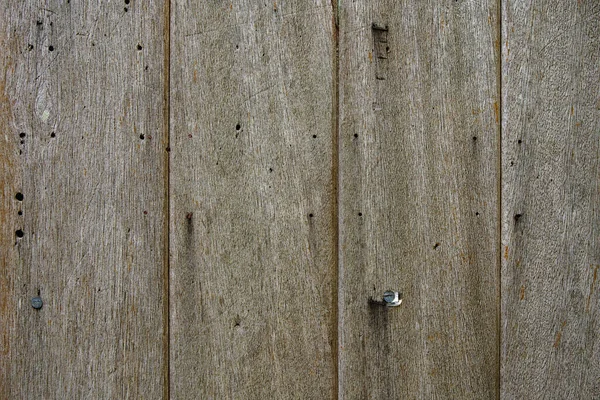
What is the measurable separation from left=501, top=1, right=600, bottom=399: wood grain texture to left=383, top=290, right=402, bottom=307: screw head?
0.16 metres

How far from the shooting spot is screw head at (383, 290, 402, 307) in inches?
28.5

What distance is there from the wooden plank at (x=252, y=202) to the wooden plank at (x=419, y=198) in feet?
0.12

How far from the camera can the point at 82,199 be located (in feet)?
2.23

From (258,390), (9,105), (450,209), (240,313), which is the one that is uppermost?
(9,105)

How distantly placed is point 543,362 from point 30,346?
2.36 feet

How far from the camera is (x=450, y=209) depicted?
A: 745mm

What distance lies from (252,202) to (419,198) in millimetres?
237

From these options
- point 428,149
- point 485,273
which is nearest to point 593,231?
point 485,273

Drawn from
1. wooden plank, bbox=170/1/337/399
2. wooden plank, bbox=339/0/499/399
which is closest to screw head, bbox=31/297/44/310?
wooden plank, bbox=170/1/337/399

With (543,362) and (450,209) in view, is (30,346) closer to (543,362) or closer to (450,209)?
(450,209)

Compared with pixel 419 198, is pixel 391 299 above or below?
below

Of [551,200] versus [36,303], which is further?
[551,200]

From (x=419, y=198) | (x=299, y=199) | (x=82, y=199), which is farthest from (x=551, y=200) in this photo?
(x=82, y=199)

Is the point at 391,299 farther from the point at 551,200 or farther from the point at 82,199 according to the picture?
the point at 82,199
